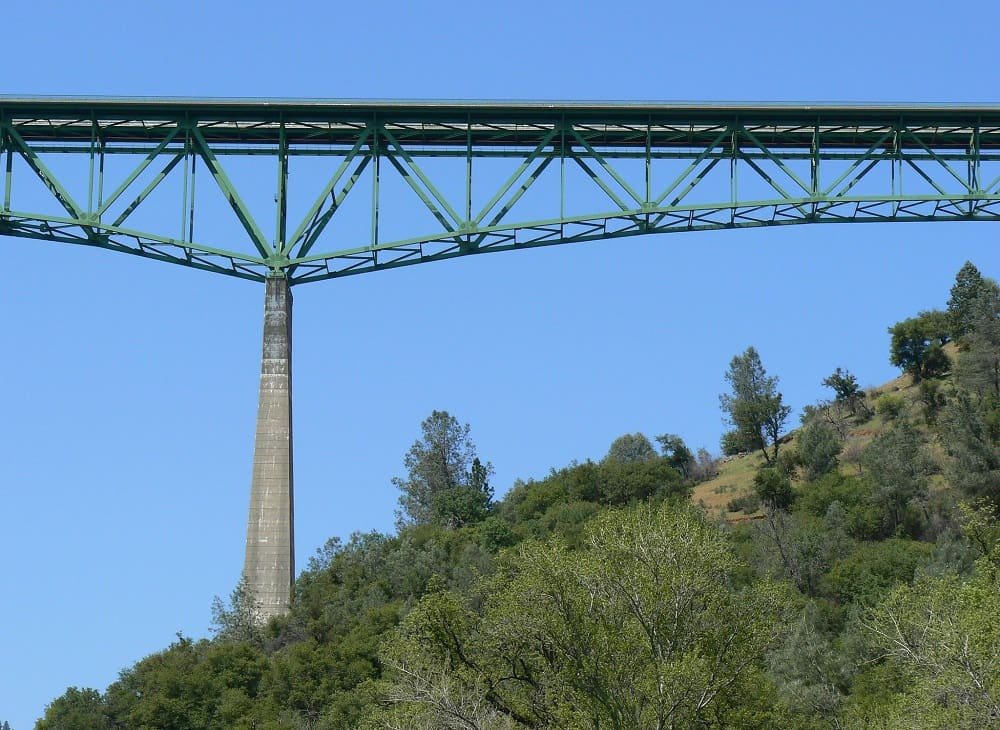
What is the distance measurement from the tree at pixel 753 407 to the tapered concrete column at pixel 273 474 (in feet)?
157

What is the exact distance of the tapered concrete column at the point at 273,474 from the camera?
56906 millimetres

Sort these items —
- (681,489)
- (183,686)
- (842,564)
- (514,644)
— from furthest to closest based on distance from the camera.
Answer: (681,489) → (842,564) → (183,686) → (514,644)

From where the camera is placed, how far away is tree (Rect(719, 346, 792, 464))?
104m

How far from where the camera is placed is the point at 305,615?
2586 inches

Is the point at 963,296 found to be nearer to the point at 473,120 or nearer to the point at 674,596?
the point at 473,120

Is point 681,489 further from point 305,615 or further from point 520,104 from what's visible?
point 520,104

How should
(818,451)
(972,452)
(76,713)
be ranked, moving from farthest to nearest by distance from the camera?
(818,451)
(972,452)
(76,713)

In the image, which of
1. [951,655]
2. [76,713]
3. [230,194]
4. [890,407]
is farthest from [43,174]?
[890,407]

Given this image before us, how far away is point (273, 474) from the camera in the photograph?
5716cm

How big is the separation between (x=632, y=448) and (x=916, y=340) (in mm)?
18194

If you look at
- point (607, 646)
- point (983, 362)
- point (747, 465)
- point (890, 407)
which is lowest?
point (607, 646)

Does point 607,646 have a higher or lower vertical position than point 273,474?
lower

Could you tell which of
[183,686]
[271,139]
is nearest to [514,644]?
[271,139]

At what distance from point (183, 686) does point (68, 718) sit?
5.38m
